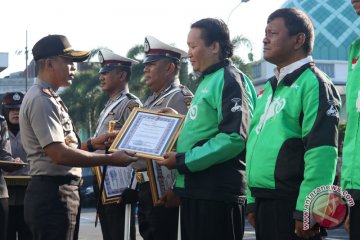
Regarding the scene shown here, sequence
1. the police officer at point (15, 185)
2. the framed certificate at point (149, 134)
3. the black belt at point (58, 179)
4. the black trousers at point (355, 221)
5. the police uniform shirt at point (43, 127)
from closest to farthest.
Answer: the black trousers at point (355, 221) < the framed certificate at point (149, 134) < the police uniform shirt at point (43, 127) < the black belt at point (58, 179) < the police officer at point (15, 185)

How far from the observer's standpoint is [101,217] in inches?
284

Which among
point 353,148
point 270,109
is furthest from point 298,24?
point 353,148

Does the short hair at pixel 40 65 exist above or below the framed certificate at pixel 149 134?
above

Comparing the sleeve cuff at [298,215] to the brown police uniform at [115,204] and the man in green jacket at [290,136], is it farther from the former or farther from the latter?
the brown police uniform at [115,204]

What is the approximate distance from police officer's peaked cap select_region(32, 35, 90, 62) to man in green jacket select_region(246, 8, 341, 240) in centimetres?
175

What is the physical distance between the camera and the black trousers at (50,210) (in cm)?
563

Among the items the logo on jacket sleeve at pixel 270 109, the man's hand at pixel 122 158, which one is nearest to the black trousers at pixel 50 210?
the man's hand at pixel 122 158

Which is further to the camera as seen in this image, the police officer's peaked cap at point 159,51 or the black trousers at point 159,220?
the police officer's peaked cap at point 159,51

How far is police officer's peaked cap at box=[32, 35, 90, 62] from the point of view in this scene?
19.6 ft

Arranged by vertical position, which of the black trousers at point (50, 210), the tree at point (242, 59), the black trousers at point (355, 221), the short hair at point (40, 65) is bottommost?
the tree at point (242, 59)

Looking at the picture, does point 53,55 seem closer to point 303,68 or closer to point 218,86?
point 218,86

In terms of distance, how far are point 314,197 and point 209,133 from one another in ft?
3.83

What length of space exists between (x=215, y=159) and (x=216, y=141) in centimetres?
11

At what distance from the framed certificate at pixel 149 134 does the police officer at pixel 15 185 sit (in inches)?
81.7
